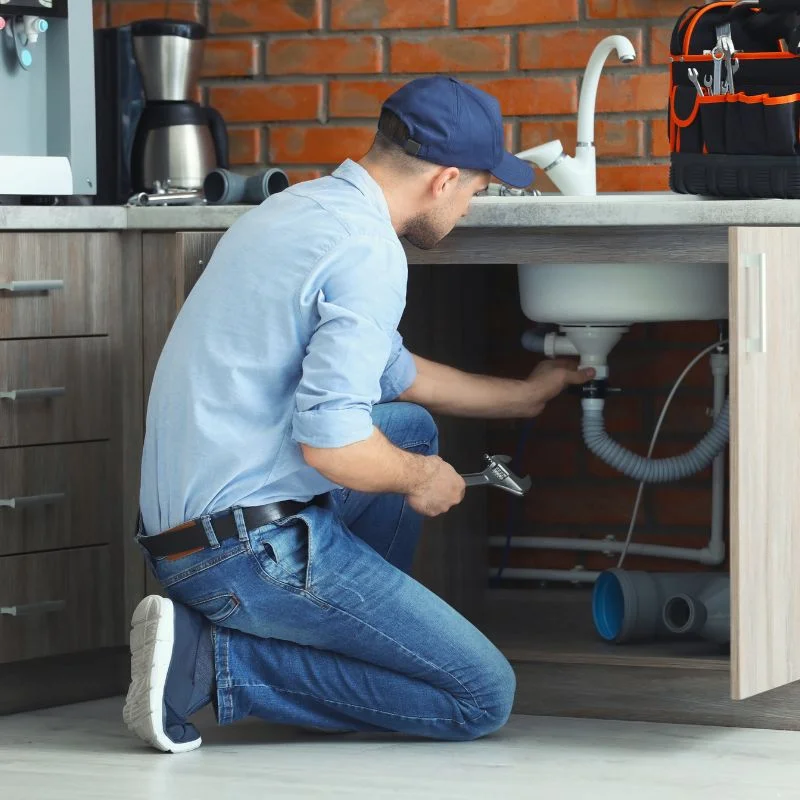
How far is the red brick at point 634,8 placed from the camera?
2707 mm

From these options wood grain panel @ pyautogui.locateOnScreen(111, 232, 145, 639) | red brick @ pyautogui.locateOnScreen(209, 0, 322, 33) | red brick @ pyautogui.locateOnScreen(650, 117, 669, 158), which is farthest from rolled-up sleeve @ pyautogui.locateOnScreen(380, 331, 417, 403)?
red brick @ pyautogui.locateOnScreen(209, 0, 322, 33)

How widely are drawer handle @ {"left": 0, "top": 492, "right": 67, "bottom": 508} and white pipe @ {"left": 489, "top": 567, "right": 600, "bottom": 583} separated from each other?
2.88 ft

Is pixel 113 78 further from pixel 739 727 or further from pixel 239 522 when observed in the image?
pixel 739 727

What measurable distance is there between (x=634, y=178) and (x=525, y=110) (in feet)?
0.77

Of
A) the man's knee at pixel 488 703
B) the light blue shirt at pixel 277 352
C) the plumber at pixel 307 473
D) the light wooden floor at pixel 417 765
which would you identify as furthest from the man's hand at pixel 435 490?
the light wooden floor at pixel 417 765

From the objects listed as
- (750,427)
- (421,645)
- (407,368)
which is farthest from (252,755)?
(750,427)

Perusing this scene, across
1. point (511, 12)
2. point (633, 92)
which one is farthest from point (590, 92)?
point (511, 12)

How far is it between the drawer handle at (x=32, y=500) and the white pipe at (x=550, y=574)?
0.88 m

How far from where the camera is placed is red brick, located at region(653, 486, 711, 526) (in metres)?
2.77

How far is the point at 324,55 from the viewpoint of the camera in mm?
2963

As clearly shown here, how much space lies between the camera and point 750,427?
1923 mm

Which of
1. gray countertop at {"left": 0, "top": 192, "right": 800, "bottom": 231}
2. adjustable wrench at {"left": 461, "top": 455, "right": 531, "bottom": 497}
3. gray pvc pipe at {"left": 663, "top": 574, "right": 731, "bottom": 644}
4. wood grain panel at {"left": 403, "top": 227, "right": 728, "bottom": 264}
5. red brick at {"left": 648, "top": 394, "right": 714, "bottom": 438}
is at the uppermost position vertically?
gray countertop at {"left": 0, "top": 192, "right": 800, "bottom": 231}

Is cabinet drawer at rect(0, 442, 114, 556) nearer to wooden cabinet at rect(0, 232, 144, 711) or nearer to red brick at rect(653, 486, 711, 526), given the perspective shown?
wooden cabinet at rect(0, 232, 144, 711)

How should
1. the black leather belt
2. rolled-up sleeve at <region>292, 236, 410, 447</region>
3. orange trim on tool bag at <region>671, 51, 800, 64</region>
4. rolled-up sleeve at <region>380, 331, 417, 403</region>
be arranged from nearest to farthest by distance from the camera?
rolled-up sleeve at <region>292, 236, 410, 447</region>, the black leather belt, orange trim on tool bag at <region>671, 51, 800, 64</region>, rolled-up sleeve at <region>380, 331, 417, 403</region>
